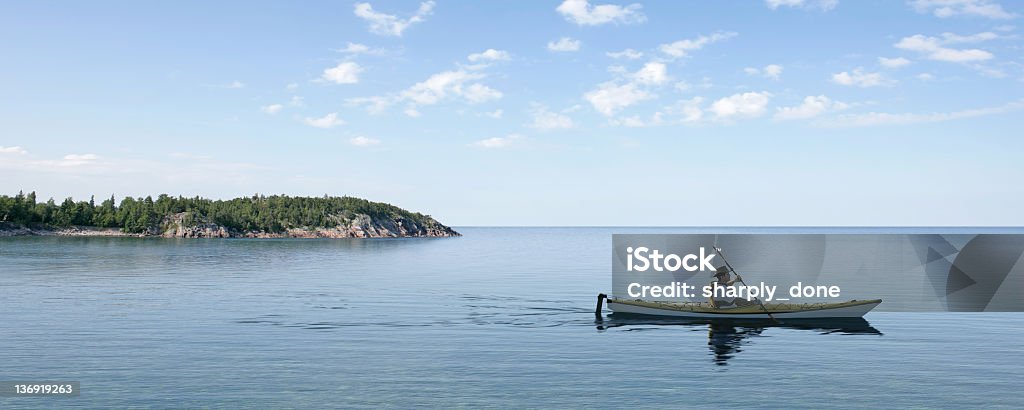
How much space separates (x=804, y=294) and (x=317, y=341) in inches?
1297

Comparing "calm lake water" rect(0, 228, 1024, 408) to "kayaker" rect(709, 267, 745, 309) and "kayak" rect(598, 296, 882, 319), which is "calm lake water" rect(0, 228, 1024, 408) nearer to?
"kayak" rect(598, 296, 882, 319)

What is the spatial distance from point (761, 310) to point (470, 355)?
22125 millimetres

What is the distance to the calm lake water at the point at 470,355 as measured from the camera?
2806 centimetres

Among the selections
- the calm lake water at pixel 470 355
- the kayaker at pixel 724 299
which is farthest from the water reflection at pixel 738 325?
the kayaker at pixel 724 299

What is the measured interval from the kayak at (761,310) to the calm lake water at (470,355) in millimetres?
1529

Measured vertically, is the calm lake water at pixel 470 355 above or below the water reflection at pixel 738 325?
below

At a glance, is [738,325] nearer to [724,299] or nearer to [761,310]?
[761,310]

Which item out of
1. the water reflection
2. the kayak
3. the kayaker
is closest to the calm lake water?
the water reflection

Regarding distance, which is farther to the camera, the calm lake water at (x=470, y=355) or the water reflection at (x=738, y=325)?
the water reflection at (x=738, y=325)

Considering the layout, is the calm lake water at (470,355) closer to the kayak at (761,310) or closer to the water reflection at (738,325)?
the water reflection at (738,325)

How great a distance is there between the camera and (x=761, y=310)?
48.5 m

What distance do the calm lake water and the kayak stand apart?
1.53 meters

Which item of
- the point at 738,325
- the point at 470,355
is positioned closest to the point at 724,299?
the point at 738,325

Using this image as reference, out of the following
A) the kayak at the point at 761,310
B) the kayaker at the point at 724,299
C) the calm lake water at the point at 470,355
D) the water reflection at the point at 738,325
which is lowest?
the calm lake water at the point at 470,355
